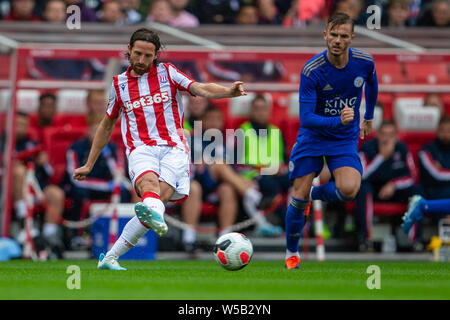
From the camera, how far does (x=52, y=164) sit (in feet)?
42.1

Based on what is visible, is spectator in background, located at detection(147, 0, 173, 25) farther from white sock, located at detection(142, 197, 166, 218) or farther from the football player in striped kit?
white sock, located at detection(142, 197, 166, 218)

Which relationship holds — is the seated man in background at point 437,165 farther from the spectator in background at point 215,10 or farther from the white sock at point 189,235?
the spectator in background at point 215,10

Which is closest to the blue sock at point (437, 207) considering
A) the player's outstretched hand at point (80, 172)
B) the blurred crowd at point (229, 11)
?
the player's outstretched hand at point (80, 172)

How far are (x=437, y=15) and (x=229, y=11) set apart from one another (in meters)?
3.35

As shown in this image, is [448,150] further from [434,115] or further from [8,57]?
[8,57]

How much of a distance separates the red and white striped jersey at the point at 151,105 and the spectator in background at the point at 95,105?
483 cm

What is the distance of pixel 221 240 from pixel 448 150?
19.2ft

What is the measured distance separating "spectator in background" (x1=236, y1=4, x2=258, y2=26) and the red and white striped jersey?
709 cm

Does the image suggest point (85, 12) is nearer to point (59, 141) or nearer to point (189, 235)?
point (59, 141)

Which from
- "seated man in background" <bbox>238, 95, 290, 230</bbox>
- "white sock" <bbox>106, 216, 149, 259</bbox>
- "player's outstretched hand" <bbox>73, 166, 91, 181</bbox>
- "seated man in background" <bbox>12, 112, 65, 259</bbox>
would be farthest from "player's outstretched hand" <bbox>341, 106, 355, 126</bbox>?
"seated man in background" <bbox>12, 112, 65, 259</bbox>

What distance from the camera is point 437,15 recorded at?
1462 centimetres

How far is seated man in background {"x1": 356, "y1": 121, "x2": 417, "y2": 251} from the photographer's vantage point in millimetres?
12438

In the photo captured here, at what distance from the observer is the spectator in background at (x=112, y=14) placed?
576 inches
